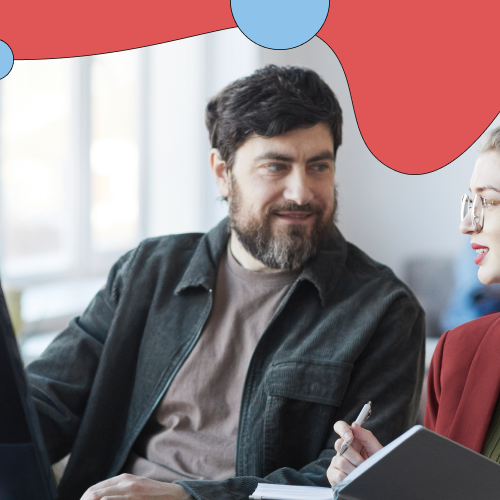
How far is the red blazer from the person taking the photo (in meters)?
0.95

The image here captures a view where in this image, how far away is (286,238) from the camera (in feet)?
4.35

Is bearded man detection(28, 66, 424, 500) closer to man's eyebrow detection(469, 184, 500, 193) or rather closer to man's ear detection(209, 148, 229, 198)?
man's ear detection(209, 148, 229, 198)

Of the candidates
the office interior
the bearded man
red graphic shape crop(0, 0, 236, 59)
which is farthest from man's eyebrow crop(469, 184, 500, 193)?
the office interior

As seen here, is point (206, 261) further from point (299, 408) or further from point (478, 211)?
point (478, 211)

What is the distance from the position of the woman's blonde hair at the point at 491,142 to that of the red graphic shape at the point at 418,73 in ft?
0.65

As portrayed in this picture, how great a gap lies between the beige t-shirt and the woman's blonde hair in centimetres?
53

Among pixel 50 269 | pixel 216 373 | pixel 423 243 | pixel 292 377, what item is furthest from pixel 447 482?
pixel 50 269

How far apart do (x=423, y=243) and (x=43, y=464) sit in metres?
2.06

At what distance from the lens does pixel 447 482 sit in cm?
70

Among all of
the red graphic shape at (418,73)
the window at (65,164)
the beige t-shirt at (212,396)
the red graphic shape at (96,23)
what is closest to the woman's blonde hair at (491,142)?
the red graphic shape at (418,73)

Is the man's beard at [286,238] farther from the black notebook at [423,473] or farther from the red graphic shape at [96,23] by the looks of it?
the black notebook at [423,473]

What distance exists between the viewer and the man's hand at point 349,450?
2.89 feet

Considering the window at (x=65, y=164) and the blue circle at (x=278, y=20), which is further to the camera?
the window at (x=65, y=164)

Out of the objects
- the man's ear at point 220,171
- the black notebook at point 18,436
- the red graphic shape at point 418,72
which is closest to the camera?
the black notebook at point 18,436
